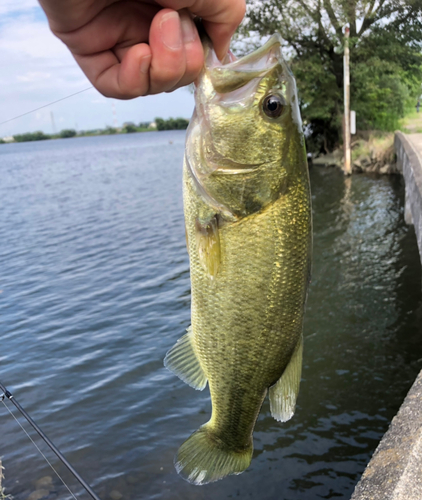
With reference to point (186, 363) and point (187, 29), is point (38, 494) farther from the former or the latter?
point (187, 29)

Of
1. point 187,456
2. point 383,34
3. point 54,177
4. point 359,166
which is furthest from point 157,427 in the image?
point 54,177

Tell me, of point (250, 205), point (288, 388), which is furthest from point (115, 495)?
point (250, 205)

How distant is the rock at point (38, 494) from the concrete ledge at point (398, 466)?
3.94 meters

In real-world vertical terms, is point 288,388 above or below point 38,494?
above

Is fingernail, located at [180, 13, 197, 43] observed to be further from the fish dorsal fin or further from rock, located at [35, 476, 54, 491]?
rock, located at [35, 476, 54, 491]

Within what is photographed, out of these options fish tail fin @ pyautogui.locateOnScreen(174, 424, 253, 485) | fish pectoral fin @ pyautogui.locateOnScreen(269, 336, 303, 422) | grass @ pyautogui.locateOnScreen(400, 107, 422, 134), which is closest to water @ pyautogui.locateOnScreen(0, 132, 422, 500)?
fish tail fin @ pyautogui.locateOnScreen(174, 424, 253, 485)

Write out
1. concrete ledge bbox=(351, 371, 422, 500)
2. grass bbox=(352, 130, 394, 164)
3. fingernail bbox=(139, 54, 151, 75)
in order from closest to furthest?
1. fingernail bbox=(139, 54, 151, 75)
2. concrete ledge bbox=(351, 371, 422, 500)
3. grass bbox=(352, 130, 394, 164)

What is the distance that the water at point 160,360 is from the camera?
17.5 feet

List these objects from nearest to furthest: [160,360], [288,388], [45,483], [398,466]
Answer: [288,388] → [398,466] → [45,483] → [160,360]

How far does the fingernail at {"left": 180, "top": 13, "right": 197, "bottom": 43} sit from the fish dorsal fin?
0.61m

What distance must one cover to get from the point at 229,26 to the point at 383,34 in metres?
24.4

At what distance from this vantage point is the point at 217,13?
139cm

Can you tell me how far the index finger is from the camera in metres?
1.32

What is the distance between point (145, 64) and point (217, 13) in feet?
0.85
